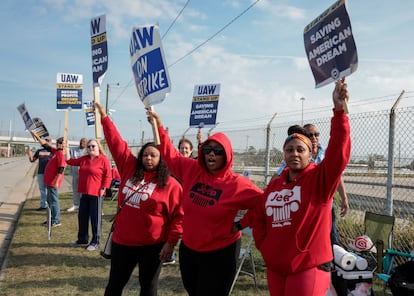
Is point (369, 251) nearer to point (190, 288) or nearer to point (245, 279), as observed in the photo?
point (245, 279)

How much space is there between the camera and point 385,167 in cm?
591

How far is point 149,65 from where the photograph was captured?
350 centimetres

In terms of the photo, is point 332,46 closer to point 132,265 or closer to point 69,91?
point 132,265

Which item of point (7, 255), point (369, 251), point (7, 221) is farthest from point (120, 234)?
point (7, 221)

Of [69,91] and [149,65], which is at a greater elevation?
[69,91]

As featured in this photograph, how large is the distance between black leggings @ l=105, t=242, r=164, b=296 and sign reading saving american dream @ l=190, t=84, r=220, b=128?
5.64m

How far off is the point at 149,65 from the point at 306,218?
1979 mm

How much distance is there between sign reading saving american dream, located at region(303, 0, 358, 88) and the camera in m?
2.65

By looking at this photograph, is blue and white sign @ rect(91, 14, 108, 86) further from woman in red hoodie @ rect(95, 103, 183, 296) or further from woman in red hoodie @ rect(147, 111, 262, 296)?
woman in red hoodie @ rect(147, 111, 262, 296)

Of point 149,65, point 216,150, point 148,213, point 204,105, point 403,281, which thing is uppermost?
point 204,105

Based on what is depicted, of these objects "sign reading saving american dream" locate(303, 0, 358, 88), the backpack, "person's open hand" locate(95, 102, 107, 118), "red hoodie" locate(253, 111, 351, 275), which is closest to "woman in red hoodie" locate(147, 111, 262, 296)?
"red hoodie" locate(253, 111, 351, 275)

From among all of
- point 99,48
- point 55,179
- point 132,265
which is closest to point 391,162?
point 132,265

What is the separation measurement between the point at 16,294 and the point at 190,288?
110 inches

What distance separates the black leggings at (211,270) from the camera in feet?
9.58
